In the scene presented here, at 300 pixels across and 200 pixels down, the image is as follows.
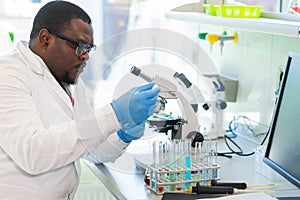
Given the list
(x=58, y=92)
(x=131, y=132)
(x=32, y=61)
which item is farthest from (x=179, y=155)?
(x=32, y=61)

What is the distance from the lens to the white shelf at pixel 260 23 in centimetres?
149

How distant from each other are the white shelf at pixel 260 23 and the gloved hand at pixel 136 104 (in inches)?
17.4

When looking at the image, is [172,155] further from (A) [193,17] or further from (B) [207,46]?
(B) [207,46]

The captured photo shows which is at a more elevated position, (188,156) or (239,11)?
(239,11)

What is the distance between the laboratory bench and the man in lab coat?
2.8 inches

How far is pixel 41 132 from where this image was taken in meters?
1.46

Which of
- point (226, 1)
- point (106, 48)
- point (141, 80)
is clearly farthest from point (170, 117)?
point (226, 1)

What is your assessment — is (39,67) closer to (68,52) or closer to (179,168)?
(68,52)

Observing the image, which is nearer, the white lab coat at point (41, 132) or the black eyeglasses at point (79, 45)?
the white lab coat at point (41, 132)

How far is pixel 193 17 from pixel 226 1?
0.42 m

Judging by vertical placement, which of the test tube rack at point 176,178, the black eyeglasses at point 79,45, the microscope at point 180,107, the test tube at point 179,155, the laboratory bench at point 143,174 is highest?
the black eyeglasses at point 79,45

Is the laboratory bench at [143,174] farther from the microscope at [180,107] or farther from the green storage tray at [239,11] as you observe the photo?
the green storage tray at [239,11]

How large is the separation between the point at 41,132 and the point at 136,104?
30 centimetres

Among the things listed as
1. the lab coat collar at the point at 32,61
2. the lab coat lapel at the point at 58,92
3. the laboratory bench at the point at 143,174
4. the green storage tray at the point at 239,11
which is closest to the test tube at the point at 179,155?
→ the laboratory bench at the point at 143,174
